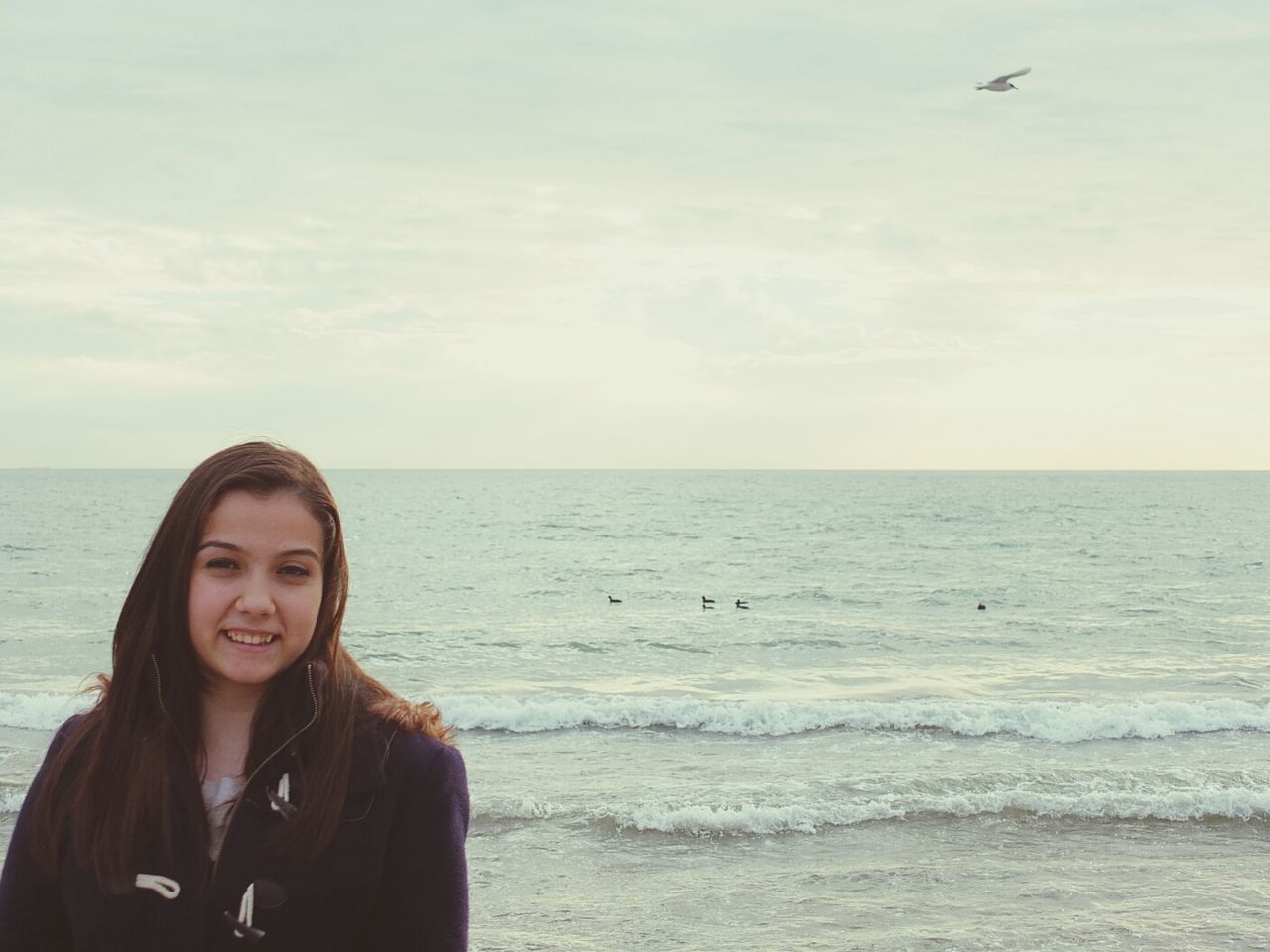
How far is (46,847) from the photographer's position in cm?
177

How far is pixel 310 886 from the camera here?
1688 millimetres

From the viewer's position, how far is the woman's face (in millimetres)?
1768

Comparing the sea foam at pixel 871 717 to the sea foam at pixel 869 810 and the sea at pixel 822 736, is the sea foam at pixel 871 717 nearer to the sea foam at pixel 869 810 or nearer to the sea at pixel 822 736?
the sea at pixel 822 736

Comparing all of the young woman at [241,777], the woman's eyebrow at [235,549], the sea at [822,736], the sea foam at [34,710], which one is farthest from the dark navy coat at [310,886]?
the sea foam at [34,710]

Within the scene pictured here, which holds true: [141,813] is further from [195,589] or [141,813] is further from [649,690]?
[649,690]

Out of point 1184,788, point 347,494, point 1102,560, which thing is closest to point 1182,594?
point 1102,560

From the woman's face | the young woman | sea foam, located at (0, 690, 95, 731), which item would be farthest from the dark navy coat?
sea foam, located at (0, 690, 95, 731)

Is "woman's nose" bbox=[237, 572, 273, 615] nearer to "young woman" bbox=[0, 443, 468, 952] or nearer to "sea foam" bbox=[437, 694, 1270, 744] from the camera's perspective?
"young woman" bbox=[0, 443, 468, 952]

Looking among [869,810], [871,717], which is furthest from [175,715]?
[871,717]

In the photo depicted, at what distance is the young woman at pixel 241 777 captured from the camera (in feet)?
5.55

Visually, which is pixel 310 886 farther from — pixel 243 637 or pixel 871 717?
pixel 871 717

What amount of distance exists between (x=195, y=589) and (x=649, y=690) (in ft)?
51.1

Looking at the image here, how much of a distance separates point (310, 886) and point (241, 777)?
0.72ft

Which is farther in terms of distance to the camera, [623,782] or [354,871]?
[623,782]
